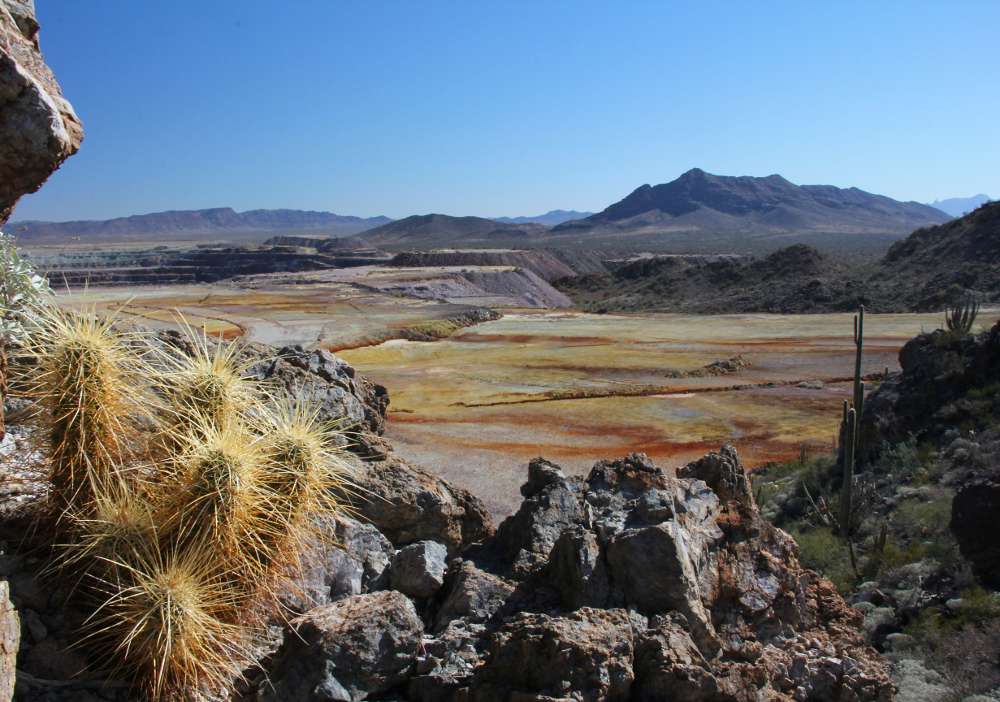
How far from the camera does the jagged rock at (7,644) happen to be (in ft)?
14.6

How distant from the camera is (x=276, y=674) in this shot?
5.70 metres

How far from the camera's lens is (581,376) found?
37625 millimetres

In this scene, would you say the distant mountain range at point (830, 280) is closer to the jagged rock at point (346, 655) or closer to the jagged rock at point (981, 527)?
the jagged rock at point (981, 527)

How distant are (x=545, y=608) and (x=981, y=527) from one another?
7442 millimetres

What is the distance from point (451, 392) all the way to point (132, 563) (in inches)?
1103

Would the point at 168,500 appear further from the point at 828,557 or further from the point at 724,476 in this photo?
the point at 828,557

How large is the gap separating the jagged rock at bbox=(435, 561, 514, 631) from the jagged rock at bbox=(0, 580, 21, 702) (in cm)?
307

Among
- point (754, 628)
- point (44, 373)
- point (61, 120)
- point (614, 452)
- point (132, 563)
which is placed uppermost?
point (61, 120)

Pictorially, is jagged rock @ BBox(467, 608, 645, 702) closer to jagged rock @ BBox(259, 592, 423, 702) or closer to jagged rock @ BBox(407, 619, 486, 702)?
jagged rock @ BBox(407, 619, 486, 702)

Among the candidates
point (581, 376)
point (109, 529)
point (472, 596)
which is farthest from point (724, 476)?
point (581, 376)

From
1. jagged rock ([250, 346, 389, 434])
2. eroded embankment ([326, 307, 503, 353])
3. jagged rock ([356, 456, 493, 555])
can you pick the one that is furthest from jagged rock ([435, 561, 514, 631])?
eroded embankment ([326, 307, 503, 353])

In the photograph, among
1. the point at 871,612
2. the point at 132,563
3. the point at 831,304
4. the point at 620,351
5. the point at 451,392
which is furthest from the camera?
the point at 831,304

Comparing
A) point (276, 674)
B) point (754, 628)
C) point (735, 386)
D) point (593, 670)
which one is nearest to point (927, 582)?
point (754, 628)

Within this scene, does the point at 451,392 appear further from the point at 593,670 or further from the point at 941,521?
the point at 593,670
